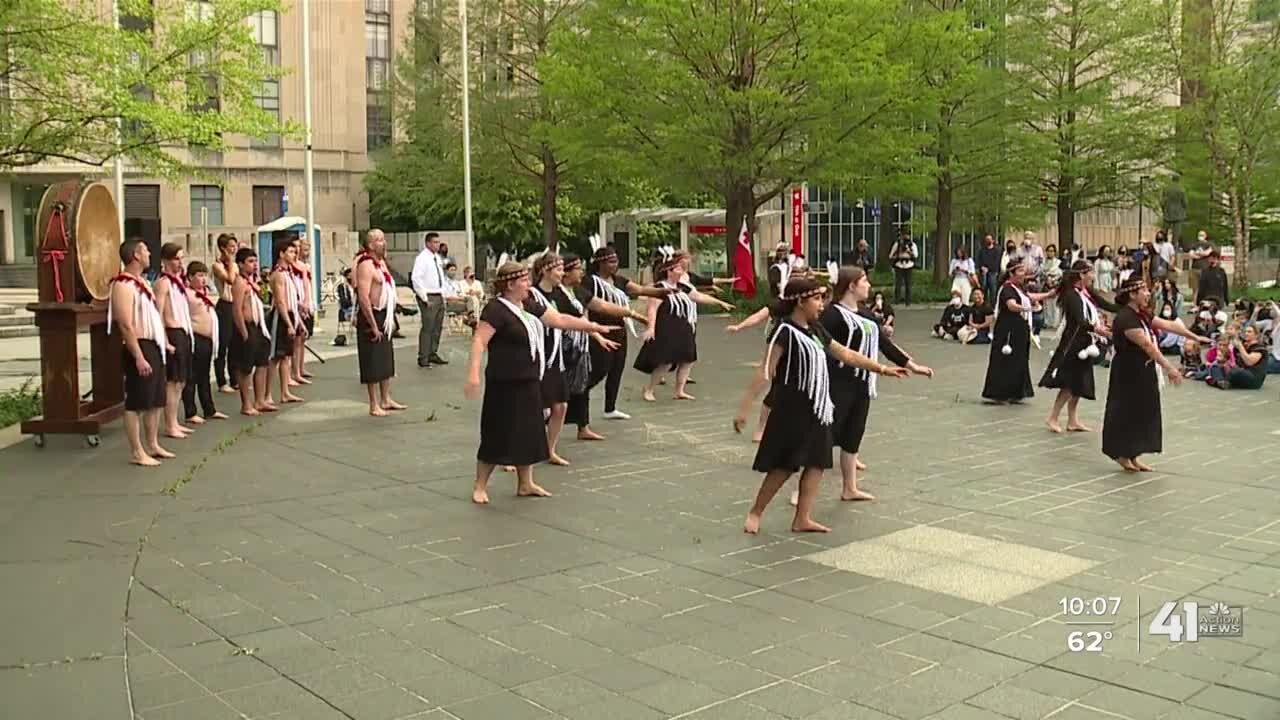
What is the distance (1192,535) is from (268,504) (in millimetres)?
6450

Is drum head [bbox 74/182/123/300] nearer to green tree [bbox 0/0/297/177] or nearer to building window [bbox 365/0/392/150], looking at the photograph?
green tree [bbox 0/0/297/177]

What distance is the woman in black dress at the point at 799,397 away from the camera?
809 cm

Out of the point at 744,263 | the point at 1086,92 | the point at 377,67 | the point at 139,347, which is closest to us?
the point at 139,347

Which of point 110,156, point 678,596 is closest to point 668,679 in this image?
point 678,596

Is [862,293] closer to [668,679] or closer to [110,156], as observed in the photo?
[668,679]

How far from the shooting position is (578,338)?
442 inches

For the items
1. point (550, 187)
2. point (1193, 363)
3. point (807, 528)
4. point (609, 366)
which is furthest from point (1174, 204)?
point (807, 528)

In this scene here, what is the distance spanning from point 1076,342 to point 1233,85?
2442 cm

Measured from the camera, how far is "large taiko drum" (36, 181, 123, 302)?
38.6 feet

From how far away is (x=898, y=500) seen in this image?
31.0 feet

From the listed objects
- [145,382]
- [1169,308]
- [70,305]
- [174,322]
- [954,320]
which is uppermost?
[70,305]

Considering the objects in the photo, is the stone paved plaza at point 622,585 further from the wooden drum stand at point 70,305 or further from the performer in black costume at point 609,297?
the performer in black costume at point 609,297

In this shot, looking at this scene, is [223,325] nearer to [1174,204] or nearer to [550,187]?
[550,187]

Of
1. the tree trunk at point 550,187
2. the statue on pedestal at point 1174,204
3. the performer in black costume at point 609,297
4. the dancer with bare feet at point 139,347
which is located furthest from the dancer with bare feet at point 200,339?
the statue on pedestal at point 1174,204
